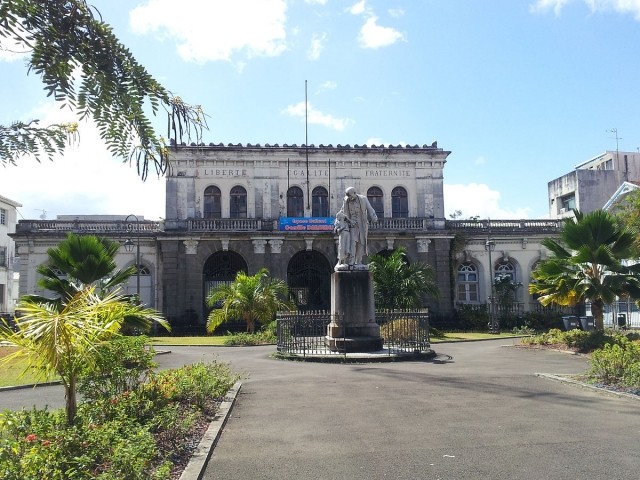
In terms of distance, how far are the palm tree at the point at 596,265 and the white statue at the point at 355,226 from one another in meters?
6.92

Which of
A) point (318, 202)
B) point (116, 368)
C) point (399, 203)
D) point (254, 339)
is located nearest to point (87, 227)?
point (318, 202)

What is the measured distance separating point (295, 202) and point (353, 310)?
58.8ft

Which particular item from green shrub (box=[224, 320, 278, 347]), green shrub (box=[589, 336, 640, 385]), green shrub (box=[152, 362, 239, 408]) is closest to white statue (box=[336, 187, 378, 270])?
green shrub (box=[224, 320, 278, 347])

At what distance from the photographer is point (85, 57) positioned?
3.04 metres

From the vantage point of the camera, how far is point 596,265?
18.1 metres

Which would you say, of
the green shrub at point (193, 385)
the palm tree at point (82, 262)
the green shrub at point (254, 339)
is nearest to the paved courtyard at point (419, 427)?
the green shrub at point (193, 385)

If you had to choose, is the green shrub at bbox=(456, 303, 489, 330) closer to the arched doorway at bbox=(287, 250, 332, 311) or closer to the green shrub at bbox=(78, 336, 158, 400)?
the arched doorway at bbox=(287, 250, 332, 311)

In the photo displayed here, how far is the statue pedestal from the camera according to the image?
51.7ft

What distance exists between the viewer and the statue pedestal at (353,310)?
51.7 feet

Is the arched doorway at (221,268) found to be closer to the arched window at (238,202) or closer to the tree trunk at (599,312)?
the arched window at (238,202)

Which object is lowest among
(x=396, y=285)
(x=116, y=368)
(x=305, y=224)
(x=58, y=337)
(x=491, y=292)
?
(x=116, y=368)

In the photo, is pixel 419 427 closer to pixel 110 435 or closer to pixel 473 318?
pixel 110 435

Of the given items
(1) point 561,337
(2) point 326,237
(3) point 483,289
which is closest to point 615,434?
(1) point 561,337

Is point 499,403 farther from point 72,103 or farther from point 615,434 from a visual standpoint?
point 72,103
